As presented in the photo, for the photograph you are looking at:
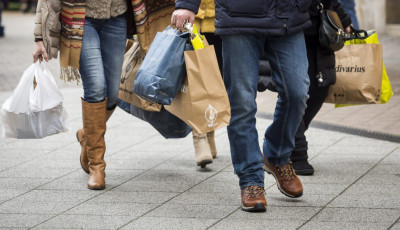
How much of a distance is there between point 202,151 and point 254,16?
148 centimetres

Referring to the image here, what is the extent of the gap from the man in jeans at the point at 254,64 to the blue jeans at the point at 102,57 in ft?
2.71

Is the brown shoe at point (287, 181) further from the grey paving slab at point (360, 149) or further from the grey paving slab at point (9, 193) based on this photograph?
the grey paving slab at point (9, 193)

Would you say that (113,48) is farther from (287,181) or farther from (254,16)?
(287,181)

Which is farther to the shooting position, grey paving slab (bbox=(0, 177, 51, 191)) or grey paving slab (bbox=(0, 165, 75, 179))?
grey paving slab (bbox=(0, 165, 75, 179))

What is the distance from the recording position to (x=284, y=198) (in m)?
4.38

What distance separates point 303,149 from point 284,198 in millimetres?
699

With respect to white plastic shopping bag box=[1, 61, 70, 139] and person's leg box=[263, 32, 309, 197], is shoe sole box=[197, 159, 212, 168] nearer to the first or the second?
person's leg box=[263, 32, 309, 197]

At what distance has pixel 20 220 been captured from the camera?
4055 millimetres

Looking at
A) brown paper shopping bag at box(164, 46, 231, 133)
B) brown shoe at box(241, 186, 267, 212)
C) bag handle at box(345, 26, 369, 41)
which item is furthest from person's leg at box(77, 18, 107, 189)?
bag handle at box(345, 26, 369, 41)

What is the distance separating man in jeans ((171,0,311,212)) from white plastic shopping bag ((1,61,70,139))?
119 cm

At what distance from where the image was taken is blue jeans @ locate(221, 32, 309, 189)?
401 centimetres

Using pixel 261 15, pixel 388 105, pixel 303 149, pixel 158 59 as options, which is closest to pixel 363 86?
pixel 303 149

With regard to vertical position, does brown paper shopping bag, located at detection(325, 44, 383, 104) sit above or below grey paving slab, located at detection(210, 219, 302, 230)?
above

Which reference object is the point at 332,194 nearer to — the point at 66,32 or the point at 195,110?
the point at 195,110
